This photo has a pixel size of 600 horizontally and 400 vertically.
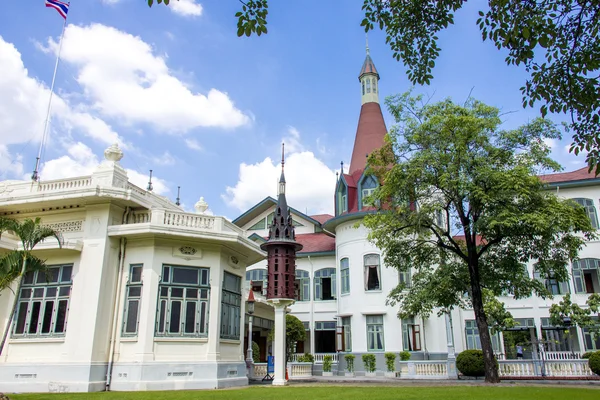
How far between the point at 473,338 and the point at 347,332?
23.0 ft

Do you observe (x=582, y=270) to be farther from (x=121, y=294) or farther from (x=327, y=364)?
(x=121, y=294)

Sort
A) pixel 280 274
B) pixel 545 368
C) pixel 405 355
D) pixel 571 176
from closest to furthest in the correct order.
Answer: pixel 280 274
pixel 545 368
pixel 405 355
pixel 571 176

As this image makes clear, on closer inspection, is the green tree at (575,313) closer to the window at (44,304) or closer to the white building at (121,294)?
the white building at (121,294)

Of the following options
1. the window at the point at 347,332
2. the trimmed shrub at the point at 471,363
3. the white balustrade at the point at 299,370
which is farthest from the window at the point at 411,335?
the white balustrade at the point at 299,370

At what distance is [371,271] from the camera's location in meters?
26.8

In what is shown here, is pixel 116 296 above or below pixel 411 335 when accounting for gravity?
above

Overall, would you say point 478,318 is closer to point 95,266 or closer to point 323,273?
point 95,266

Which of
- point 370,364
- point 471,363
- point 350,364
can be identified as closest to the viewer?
point 471,363

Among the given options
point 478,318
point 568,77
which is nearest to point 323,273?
point 478,318

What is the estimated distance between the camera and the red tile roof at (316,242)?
30672 mm

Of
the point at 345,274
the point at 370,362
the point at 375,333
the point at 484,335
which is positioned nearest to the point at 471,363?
the point at 484,335

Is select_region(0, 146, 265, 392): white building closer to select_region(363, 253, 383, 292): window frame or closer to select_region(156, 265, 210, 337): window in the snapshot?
select_region(156, 265, 210, 337): window

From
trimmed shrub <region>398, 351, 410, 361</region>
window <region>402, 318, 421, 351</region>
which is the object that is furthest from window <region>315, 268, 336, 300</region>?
trimmed shrub <region>398, 351, 410, 361</region>

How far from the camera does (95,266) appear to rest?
15.8 metres
